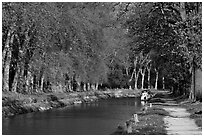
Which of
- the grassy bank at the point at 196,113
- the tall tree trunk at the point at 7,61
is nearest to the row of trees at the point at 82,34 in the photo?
the tall tree trunk at the point at 7,61

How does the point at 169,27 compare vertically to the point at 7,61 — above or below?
above

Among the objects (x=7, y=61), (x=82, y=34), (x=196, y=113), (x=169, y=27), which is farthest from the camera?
(x=7, y=61)

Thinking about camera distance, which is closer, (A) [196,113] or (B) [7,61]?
(A) [196,113]

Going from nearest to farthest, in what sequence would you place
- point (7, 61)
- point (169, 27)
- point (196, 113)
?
point (196, 113)
point (169, 27)
point (7, 61)

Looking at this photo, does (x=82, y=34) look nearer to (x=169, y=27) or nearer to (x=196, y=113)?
(x=169, y=27)

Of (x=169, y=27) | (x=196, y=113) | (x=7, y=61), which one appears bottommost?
(x=196, y=113)

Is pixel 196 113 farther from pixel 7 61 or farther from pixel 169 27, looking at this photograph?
pixel 7 61

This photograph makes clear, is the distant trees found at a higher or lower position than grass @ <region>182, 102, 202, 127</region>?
higher

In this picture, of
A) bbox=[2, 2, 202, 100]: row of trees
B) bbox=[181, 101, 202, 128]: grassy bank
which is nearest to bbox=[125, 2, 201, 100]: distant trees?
bbox=[2, 2, 202, 100]: row of trees

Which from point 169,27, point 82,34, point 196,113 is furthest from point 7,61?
point 196,113

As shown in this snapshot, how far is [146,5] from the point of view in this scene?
112 feet

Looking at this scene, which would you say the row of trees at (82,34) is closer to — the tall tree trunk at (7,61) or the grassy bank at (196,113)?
the tall tree trunk at (7,61)

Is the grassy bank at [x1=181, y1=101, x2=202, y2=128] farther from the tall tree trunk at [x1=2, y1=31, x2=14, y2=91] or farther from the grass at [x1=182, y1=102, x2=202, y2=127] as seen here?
the tall tree trunk at [x1=2, y1=31, x2=14, y2=91]

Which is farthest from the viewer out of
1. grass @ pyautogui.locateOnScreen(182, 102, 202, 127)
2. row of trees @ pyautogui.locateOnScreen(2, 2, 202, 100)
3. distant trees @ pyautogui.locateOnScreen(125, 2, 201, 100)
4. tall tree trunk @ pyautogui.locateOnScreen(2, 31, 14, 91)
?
tall tree trunk @ pyautogui.locateOnScreen(2, 31, 14, 91)
